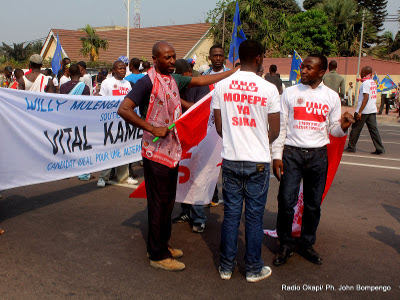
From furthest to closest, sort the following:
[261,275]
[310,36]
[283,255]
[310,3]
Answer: [310,3] → [310,36] → [283,255] → [261,275]

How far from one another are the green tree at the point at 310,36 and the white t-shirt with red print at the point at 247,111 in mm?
37837

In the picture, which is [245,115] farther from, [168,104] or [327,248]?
[327,248]

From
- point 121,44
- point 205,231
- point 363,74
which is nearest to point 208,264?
point 205,231

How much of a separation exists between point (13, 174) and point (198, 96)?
2.40 metres

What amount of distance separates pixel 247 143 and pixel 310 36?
4042cm

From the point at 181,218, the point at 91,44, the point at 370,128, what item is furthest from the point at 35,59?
the point at 91,44

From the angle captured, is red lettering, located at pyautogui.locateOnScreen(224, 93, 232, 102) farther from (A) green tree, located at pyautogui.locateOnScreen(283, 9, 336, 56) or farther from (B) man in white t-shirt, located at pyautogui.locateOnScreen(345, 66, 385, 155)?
(A) green tree, located at pyautogui.locateOnScreen(283, 9, 336, 56)

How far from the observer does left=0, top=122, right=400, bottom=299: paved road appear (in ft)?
11.4

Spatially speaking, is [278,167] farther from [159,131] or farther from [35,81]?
[35,81]

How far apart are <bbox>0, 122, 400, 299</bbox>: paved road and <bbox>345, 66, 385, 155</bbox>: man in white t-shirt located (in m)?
3.66

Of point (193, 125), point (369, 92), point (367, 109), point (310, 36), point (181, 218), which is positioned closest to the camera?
point (193, 125)

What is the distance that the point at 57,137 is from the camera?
5605 millimetres

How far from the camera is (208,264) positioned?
396 cm

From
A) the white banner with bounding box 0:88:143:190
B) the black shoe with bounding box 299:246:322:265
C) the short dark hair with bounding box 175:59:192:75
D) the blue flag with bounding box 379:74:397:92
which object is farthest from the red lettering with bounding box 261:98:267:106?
the blue flag with bounding box 379:74:397:92
